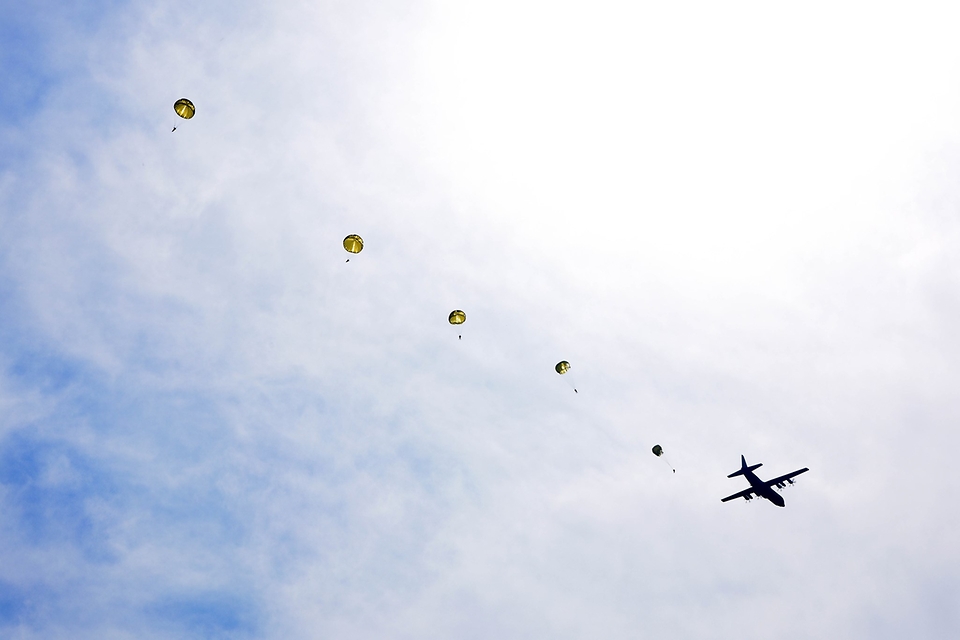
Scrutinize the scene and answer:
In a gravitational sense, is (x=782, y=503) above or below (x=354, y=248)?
below

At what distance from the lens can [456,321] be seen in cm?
4097

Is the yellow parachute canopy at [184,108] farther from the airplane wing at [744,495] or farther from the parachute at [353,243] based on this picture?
the airplane wing at [744,495]

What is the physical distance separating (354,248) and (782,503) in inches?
2259

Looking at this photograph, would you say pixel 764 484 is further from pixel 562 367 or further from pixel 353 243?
pixel 353 243

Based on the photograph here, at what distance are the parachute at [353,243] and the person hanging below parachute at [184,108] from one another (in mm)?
14804

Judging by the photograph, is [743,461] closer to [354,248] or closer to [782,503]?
[782,503]

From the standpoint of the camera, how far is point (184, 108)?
126 feet

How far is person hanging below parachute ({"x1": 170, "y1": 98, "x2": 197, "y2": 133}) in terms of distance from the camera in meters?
38.1

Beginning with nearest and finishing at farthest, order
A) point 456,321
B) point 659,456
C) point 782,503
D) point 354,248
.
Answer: point 354,248, point 456,321, point 659,456, point 782,503

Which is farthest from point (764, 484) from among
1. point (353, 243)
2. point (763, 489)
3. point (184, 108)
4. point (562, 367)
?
point (184, 108)

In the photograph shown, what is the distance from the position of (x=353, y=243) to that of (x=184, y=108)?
15.9 meters

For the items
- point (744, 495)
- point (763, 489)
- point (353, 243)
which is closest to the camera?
point (353, 243)

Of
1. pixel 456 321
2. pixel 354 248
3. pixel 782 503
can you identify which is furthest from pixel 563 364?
pixel 782 503

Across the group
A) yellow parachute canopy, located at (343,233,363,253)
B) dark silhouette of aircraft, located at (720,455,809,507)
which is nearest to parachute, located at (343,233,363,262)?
yellow parachute canopy, located at (343,233,363,253)
